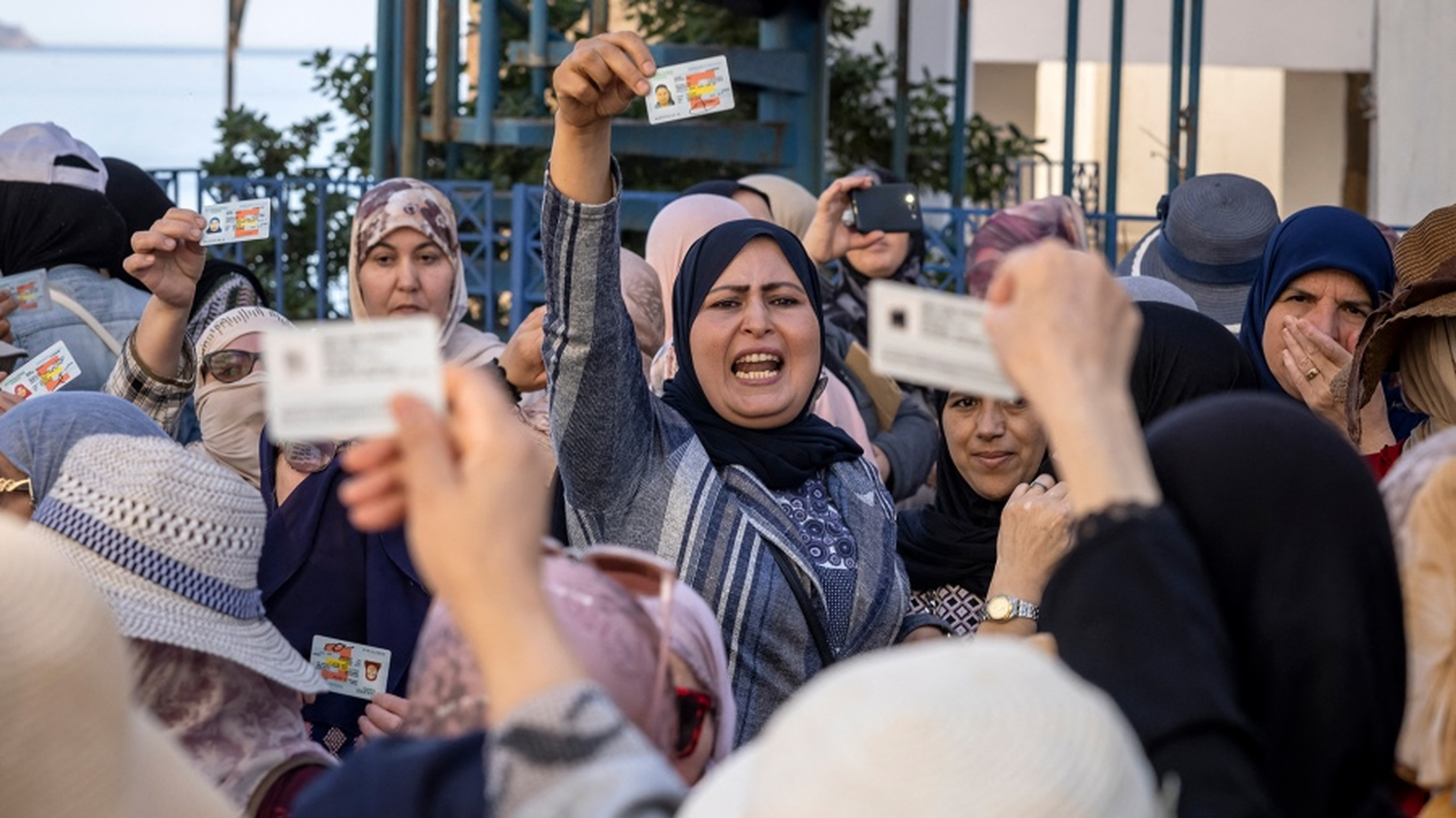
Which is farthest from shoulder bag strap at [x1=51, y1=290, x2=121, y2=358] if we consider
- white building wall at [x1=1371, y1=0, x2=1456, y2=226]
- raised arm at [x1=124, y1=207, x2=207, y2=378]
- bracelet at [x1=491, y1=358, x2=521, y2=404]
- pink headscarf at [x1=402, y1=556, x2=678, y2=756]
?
white building wall at [x1=1371, y1=0, x2=1456, y2=226]

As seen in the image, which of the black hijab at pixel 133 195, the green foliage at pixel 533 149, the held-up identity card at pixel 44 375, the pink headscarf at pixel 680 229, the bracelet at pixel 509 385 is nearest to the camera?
the held-up identity card at pixel 44 375

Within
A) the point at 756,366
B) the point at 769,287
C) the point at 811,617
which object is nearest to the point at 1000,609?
the point at 811,617

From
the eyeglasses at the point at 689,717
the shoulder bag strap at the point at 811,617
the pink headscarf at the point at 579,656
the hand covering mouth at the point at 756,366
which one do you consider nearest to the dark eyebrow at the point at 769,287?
the hand covering mouth at the point at 756,366

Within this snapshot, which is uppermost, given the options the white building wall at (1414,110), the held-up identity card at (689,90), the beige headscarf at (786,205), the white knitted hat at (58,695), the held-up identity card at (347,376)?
the white building wall at (1414,110)

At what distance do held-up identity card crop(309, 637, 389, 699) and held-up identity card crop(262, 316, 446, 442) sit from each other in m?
1.93

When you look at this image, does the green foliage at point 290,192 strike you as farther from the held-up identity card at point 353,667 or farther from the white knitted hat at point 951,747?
the white knitted hat at point 951,747

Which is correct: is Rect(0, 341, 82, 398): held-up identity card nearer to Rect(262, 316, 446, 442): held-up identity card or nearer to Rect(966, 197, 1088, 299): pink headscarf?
Rect(966, 197, 1088, 299): pink headscarf

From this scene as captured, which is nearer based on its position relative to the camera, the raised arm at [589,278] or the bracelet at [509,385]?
the raised arm at [589,278]

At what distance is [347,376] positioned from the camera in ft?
4.93

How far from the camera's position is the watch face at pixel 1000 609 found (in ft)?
10.2

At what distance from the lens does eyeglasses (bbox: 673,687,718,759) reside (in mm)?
1974

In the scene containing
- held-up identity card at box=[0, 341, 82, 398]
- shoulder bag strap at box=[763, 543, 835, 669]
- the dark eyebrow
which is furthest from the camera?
held-up identity card at box=[0, 341, 82, 398]

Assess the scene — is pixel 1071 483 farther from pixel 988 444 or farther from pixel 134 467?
pixel 988 444

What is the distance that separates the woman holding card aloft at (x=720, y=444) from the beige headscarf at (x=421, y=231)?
133 cm
